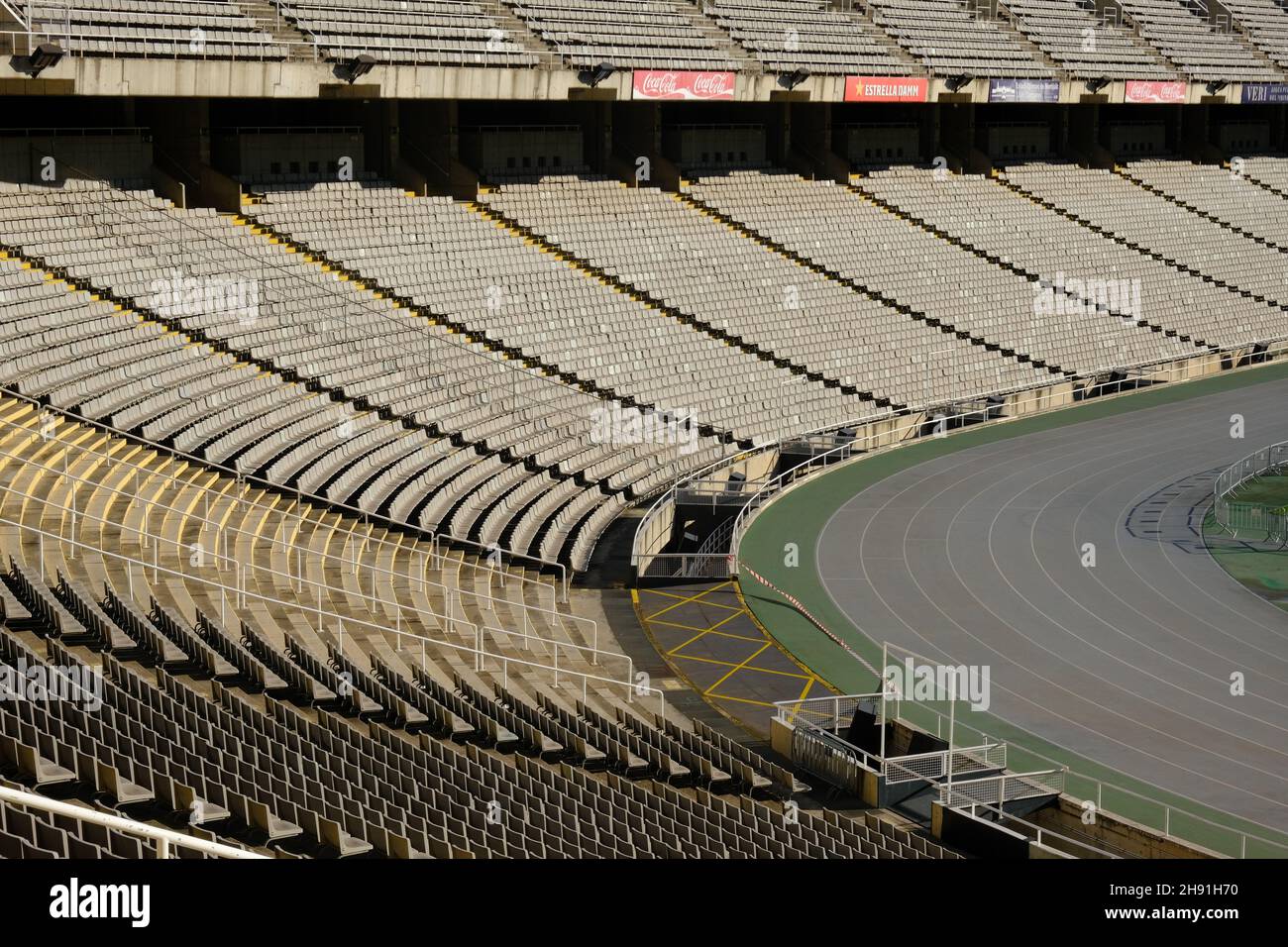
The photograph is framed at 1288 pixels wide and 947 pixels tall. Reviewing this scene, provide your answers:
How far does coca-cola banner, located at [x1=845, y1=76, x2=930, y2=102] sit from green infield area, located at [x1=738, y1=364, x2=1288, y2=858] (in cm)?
988

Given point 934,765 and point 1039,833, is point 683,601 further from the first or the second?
point 1039,833

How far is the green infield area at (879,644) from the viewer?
1550cm

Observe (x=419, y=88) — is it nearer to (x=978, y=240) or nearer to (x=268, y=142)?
(x=268, y=142)

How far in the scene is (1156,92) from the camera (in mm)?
47688

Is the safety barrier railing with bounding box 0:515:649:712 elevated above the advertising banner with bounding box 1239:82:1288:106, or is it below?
below

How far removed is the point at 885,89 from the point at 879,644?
23594 millimetres

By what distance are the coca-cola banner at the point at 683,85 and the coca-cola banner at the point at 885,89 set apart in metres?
4.11

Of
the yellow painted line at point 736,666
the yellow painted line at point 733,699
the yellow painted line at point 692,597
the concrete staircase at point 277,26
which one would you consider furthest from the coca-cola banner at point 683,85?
the yellow painted line at point 733,699

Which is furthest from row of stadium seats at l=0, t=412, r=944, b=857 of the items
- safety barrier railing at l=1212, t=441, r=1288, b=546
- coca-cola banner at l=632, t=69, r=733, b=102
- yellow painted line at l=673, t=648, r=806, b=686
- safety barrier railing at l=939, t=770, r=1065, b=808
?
coca-cola banner at l=632, t=69, r=733, b=102

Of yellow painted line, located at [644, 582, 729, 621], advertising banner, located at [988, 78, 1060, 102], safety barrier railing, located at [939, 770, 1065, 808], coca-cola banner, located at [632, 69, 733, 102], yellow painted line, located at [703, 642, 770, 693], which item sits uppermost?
advertising banner, located at [988, 78, 1060, 102]

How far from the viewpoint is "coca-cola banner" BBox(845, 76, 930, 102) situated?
40406 millimetres

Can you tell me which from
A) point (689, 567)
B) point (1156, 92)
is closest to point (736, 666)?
point (689, 567)

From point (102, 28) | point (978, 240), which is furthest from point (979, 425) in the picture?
point (102, 28)

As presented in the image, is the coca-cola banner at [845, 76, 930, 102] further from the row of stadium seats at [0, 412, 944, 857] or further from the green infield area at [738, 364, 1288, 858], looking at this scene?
the row of stadium seats at [0, 412, 944, 857]
